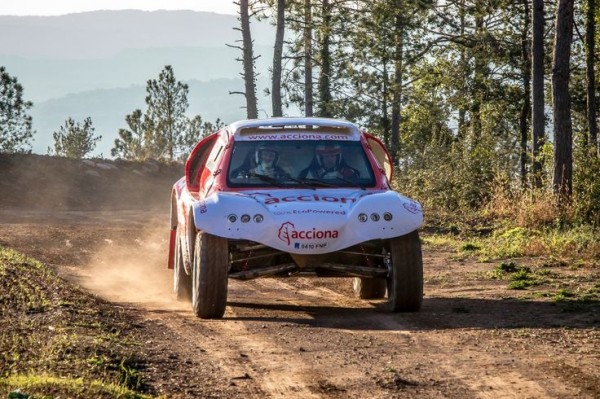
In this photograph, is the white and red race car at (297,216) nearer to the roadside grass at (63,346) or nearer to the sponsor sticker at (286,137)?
the sponsor sticker at (286,137)

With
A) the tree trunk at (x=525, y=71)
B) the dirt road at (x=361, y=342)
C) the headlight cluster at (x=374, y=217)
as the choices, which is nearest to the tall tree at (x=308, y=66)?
the tree trunk at (x=525, y=71)

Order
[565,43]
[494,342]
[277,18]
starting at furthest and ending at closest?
[277,18] < [565,43] < [494,342]

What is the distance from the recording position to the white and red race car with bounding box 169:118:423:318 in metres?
9.68

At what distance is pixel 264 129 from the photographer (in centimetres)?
1137

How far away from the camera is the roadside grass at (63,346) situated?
591 cm

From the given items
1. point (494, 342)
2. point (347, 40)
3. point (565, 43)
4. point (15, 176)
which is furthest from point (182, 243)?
point (347, 40)

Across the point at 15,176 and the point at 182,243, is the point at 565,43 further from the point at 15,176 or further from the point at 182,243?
the point at 15,176

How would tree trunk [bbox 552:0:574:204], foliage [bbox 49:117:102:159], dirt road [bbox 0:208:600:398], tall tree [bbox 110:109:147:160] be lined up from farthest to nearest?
foliage [bbox 49:117:102:159]
tall tree [bbox 110:109:147:160]
tree trunk [bbox 552:0:574:204]
dirt road [bbox 0:208:600:398]

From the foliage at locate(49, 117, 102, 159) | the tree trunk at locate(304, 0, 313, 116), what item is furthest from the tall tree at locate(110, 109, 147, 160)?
the tree trunk at locate(304, 0, 313, 116)

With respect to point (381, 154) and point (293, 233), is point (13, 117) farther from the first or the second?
point (293, 233)

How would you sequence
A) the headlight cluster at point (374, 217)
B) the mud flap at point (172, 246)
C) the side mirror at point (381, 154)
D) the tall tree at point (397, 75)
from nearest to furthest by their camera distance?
the headlight cluster at point (374, 217)
the side mirror at point (381, 154)
the mud flap at point (172, 246)
the tall tree at point (397, 75)

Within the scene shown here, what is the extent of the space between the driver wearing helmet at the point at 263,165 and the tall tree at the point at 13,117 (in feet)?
126

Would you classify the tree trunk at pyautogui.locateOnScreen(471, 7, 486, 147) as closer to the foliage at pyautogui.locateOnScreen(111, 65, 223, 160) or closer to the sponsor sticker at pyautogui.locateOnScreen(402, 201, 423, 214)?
the sponsor sticker at pyautogui.locateOnScreen(402, 201, 423, 214)

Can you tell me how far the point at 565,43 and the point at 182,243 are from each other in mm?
11369
